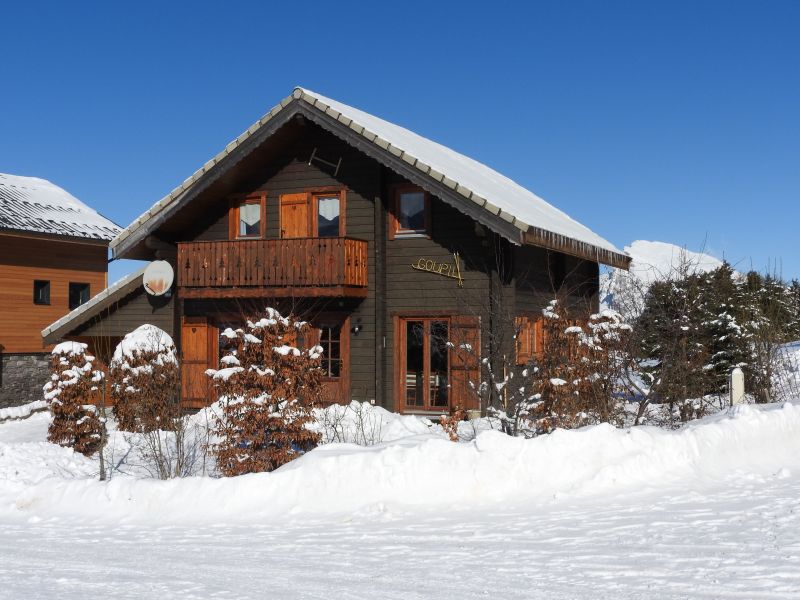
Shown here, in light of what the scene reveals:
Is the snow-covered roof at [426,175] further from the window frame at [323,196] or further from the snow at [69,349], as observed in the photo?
the snow at [69,349]

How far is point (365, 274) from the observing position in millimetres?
20219

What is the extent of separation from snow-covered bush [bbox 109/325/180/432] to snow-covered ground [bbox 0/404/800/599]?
3.22 meters

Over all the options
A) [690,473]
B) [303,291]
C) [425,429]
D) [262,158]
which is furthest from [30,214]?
[690,473]

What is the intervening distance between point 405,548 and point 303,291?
11.5m

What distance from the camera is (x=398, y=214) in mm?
Result: 20625

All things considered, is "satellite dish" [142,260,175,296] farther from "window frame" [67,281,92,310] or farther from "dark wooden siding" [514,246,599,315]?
"dark wooden siding" [514,246,599,315]

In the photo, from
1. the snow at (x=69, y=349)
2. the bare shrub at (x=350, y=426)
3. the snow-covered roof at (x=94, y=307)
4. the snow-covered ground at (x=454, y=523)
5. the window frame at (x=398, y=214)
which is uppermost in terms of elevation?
the window frame at (x=398, y=214)

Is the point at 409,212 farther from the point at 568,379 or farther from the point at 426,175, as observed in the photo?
the point at 568,379

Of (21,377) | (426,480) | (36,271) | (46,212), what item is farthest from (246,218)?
(426,480)

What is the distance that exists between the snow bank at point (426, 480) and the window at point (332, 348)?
8.60 m

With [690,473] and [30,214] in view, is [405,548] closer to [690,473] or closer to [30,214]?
[690,473]

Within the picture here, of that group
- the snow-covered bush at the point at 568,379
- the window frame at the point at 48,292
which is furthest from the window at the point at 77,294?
the snow-covered bush at the point at 568,379

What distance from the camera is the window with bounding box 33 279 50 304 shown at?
94.6ft

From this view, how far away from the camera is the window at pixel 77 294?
3002 centimetres
